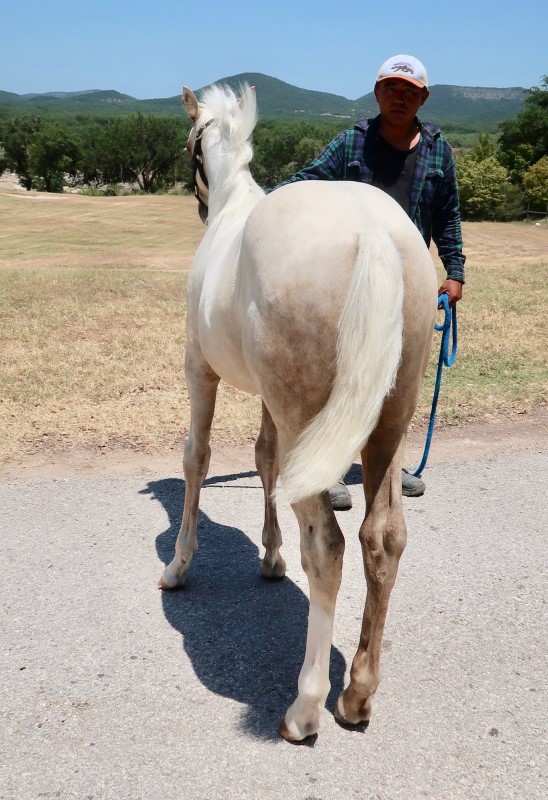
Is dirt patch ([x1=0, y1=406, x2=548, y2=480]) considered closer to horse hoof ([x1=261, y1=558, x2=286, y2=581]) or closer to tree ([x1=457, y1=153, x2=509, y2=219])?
horse hoof ([x1=261, y1=558, x2=286, y2=581])

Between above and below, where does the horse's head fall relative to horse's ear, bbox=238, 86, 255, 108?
below

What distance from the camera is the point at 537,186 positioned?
35656mm

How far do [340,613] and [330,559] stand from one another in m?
0.99

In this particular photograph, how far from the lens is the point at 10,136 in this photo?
61.7m

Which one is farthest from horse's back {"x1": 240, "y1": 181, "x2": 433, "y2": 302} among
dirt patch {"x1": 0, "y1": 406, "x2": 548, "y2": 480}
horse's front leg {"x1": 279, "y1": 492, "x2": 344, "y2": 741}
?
dirt patch {"x1": 0, "y1": 406, "x2": 548, "y2": 480}

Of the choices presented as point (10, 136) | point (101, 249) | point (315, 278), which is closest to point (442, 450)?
point (315, 278)

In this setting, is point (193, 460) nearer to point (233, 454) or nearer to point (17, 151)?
point (233, 454)

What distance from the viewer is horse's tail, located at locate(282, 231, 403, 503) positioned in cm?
225

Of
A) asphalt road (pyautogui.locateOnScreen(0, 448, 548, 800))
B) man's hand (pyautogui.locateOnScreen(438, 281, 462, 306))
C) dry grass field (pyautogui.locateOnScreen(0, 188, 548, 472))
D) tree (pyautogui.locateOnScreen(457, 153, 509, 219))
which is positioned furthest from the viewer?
tree (pyautogui.locateOnScreen(457, 153, 509, 219))

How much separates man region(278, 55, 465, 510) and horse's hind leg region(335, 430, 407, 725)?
4.98 ft

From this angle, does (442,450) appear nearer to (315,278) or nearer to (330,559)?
(330,559)

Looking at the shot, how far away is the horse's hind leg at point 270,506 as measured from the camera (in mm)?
3682

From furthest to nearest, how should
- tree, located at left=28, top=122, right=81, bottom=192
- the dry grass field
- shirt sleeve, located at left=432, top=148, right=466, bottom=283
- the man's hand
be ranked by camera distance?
tree, located at left=28, top=122, right=81, bottom=192 → the dry grass field → shirt sleeve, located at left=432, top=148, right=466, bottom=283 → the man's hand

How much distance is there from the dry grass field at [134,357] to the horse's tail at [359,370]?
124 inches
